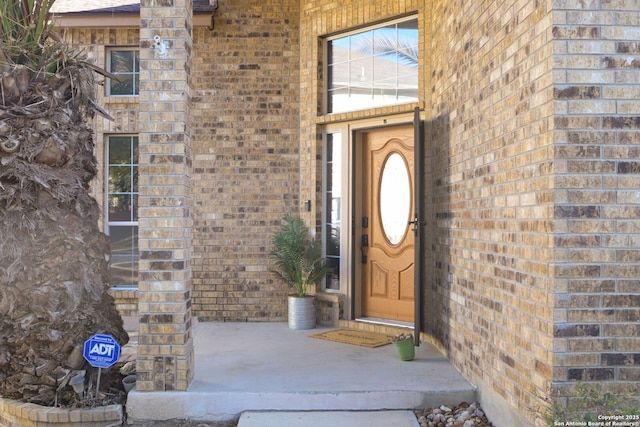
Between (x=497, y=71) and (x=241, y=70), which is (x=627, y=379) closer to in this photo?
(x=497, y=71)

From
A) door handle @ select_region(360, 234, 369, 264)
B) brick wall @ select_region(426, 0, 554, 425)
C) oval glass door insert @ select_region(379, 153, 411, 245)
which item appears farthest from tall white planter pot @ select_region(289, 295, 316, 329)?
brick wall @ select_region(426, 0, 554, 425)

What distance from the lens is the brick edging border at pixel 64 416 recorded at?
14.2 ft

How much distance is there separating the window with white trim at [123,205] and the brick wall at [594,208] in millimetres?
6247

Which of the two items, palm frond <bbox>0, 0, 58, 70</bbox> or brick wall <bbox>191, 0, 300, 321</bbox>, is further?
brick wall <bbox>191, 0, 300, 321</bbox>

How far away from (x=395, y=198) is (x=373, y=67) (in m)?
1.57

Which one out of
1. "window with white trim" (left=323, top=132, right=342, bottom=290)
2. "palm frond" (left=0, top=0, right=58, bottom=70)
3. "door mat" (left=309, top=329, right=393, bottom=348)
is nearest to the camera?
"palm frond" (left=0, top=0, right=58, bottom=70)

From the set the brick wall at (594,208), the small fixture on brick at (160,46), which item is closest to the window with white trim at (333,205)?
the small fixture on brick at (160,46)

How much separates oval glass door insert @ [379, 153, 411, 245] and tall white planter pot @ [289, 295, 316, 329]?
1.25 m

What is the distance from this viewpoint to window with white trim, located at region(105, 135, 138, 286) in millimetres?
8148

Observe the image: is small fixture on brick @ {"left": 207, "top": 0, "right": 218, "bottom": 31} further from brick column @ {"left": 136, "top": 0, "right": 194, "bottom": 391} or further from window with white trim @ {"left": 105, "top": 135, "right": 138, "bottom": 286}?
brick column @ {"left": 136, "top": 0, "right": 194, "bottom": 391}

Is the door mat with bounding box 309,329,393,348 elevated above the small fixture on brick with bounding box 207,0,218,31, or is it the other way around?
the small fixture on brick with bounding box 207,0,218,31

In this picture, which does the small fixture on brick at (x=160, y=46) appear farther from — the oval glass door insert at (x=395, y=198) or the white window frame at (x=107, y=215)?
the white window frame at (x=107, y=215)

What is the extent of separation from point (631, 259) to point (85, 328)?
3.89m

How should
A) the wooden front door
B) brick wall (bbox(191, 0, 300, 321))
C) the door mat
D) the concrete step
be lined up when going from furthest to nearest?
1. brick wall (bbox(191, 0, 300, 321))
2. the wooden front door
3. the door mat
4. the concrete step
